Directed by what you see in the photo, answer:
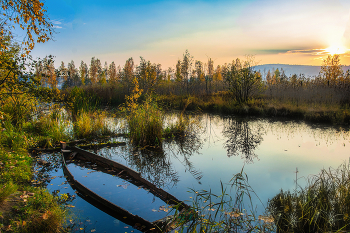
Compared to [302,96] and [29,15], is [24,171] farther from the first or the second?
[302,96]

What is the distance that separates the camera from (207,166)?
655cm

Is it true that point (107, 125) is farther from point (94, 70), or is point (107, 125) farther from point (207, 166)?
point (94, 70)

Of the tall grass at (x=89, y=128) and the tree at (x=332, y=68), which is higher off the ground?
the tree at (x=332, y=68)

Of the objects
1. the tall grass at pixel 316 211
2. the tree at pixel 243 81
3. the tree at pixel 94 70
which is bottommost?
the tall grass at pixel 316 211

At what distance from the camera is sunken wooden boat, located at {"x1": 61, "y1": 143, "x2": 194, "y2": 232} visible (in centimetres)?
321

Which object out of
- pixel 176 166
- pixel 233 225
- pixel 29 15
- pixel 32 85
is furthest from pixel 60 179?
pixel 233 225

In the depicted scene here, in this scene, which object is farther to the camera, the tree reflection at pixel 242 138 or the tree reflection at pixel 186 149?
the tree reflection at pixel 242 138

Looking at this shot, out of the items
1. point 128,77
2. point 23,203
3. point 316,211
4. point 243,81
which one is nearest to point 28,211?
point 23,203

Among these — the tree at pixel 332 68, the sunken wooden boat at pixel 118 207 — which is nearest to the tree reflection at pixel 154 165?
the sunken wooden boat at pixel 118 207

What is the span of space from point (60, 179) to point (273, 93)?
56.1 ft

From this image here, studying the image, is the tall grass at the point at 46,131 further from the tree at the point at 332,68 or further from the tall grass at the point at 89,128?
the tree at the point at 332,68

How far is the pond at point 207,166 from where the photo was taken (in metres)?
4.24

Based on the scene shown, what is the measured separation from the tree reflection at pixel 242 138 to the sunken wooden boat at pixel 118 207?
3.89m

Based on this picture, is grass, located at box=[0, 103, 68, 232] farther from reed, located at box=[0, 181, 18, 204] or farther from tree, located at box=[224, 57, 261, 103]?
tree, located at box=[224, 57, 261, 103]
